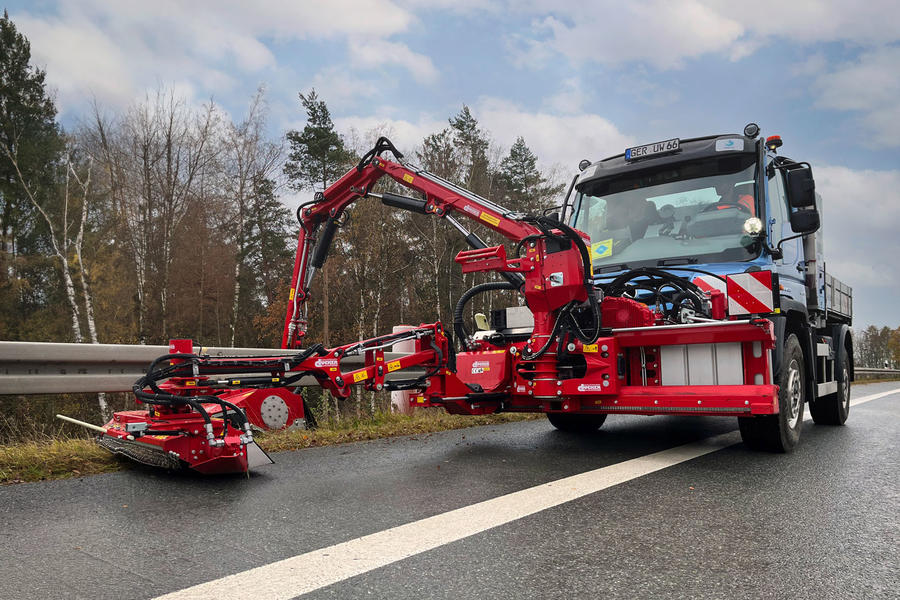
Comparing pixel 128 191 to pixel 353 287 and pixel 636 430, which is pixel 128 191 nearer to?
pixel 353 287

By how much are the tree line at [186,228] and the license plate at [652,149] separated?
16950 millimetres

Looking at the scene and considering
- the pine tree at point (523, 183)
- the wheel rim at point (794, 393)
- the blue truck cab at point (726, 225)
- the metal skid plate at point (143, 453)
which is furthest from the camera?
the pine tree at point (523, 183)

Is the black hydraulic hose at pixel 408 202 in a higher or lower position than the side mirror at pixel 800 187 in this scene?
higher

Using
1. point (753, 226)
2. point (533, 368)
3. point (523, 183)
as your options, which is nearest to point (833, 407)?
point (753, 226)

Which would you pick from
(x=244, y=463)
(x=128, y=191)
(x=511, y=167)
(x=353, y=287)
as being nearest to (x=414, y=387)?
(x=244, y=463)

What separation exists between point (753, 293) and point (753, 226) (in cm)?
102

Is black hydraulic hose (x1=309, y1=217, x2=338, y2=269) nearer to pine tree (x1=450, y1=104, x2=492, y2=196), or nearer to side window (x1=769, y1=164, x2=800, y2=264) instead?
side window (x1=769, y1=164, x2=800, y2=264)

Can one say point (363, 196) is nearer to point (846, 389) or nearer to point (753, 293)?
point (753, 293)

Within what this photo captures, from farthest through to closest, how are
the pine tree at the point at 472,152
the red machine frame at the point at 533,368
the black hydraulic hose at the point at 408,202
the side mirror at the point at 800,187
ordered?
1. the pine tree at the point at 472,152
2. the black hydraulic hose at the point at 408,202
3. the side mirror at the point at 800,187
4. the red machine frame at the point at 533,368

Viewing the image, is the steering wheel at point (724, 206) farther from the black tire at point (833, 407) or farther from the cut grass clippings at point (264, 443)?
the cut grass clippings at point (264, 443)

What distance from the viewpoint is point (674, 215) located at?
6156 millimetres

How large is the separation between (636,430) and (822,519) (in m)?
3.68

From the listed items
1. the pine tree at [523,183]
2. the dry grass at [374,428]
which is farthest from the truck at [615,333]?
the pine tree at [523,183]

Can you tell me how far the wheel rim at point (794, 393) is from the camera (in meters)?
5.25
